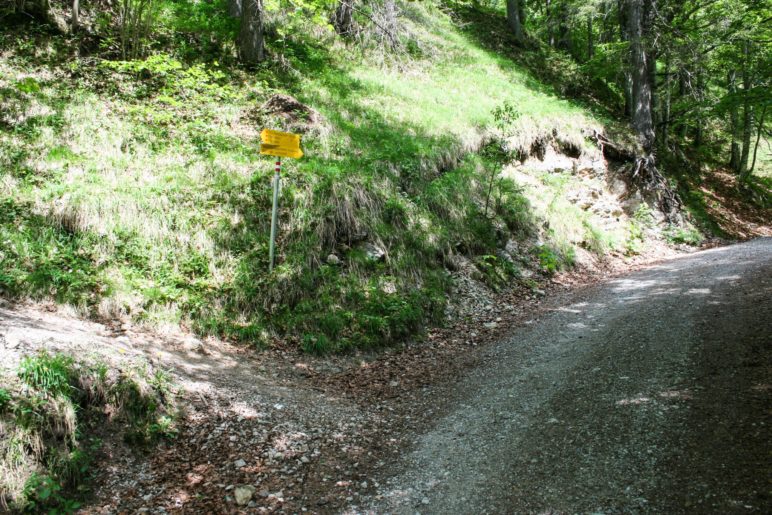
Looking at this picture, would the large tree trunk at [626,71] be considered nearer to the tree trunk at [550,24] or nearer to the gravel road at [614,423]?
the tree trunk at [550,24]

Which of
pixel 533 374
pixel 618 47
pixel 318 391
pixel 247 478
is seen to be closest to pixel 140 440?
pixel 247 478

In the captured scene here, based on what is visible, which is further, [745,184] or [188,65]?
[745,184]

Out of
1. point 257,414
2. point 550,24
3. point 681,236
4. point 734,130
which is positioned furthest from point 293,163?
point 734,130

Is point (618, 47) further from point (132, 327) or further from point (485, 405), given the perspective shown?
point (132, 327)

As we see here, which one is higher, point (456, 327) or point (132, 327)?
point (132, 327)

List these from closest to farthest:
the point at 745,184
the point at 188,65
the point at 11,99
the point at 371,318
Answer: the point at 371,318 → the point at 11,99 → the point at 188,65 → the point at 745,184

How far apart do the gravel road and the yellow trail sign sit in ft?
13.5

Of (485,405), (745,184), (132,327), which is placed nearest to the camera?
(485,405)

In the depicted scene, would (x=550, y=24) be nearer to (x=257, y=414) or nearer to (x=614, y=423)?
(x=614, y=423)

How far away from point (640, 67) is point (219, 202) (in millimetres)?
14336

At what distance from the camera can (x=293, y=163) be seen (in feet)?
26.0

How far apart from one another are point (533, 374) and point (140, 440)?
13.7ft

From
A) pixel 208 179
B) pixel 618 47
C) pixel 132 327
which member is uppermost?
pixel 618 47

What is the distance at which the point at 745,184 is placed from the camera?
20516mm
